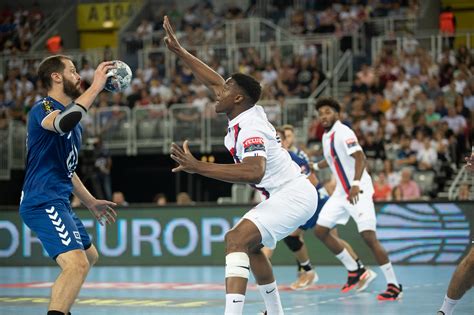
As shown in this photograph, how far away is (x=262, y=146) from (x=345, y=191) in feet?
18.6

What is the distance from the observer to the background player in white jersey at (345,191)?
13.4m

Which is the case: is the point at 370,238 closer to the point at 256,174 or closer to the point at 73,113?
the point at 256,174

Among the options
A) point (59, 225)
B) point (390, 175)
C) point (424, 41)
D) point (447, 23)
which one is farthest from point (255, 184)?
point (447, 23)

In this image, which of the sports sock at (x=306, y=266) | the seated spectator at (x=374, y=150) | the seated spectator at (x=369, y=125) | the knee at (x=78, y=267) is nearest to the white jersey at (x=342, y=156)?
the sports sock at (x=306, y=266)

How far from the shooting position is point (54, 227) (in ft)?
27.5

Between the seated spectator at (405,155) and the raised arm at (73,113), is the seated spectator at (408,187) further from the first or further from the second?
the raised arm at (73,113)

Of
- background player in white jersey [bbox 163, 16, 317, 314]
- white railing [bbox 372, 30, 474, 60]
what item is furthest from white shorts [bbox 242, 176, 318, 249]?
white railing [bbox 372, 30, 474, 60]

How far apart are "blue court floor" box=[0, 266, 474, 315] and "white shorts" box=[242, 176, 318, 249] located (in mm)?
2551

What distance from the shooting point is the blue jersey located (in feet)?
27.9

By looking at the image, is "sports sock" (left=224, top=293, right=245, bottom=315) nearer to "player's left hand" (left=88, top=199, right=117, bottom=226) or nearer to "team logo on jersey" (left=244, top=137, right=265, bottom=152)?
"team logo on jersey" (left=244, top=137, right=265, bottom=152)

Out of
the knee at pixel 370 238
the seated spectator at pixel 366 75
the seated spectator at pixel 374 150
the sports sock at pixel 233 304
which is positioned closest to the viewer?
the sports sock at pixel 233 304

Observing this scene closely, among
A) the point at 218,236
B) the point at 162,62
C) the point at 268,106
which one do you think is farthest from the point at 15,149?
the point at 218,236

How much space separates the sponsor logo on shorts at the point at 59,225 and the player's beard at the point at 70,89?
43.0 inches

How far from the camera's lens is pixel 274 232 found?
8.68 meters
